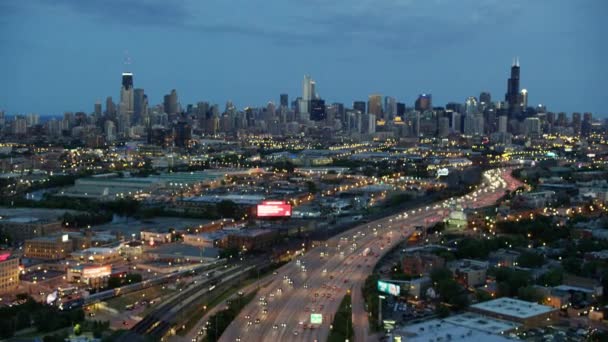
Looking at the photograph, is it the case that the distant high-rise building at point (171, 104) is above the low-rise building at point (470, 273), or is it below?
above

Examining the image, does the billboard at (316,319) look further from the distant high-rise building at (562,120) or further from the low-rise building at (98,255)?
the distant high-rise building at (562,120)

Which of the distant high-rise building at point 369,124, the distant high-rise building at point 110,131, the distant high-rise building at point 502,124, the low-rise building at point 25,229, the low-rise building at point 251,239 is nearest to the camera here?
the low-rise building at point 251,239

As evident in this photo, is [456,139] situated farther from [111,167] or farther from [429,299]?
[429,299]

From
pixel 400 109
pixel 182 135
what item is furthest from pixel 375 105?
pixel 182 135

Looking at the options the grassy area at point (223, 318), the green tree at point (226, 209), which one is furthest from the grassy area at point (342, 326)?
the green tree at point (226, 209)

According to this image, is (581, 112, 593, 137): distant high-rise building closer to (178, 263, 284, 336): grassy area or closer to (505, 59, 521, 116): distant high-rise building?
(505, 59, 521, 116): distant high-rise building

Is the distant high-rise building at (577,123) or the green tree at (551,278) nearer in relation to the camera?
the green tree at (551,278)

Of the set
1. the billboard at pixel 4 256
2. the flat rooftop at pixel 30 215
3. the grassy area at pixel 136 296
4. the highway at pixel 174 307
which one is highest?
the billboard at pixel 4 256

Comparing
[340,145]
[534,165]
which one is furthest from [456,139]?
[534,165]
